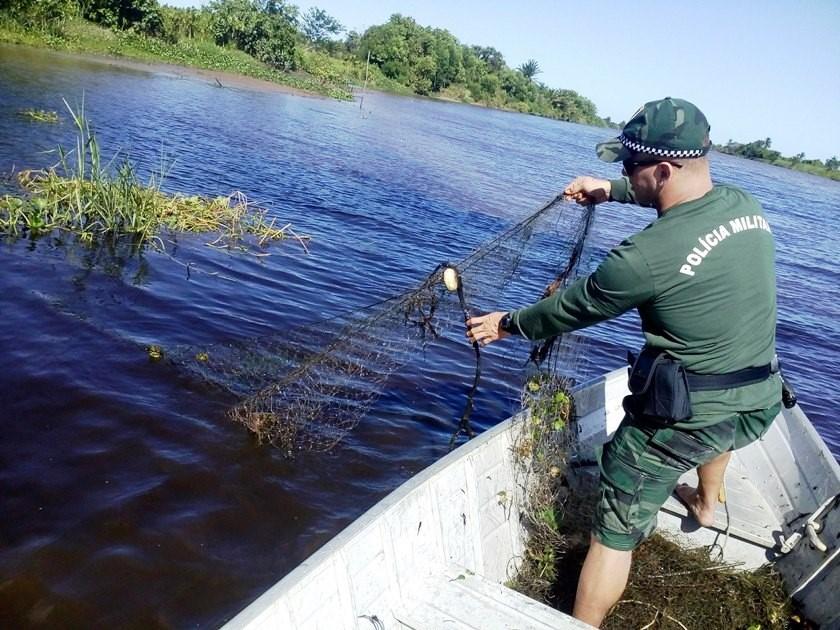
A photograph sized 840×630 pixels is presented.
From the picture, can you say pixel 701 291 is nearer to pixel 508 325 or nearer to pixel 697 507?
pixel 508 325

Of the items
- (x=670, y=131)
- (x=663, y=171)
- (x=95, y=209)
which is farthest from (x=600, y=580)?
(x=95, y=209)

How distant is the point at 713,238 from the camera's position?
2654mm

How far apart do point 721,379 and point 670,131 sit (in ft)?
3.59

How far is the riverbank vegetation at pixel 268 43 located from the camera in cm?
2978

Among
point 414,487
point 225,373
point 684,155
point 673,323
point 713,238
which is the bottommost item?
point 225,373

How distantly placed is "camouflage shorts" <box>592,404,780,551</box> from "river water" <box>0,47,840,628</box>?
214cm

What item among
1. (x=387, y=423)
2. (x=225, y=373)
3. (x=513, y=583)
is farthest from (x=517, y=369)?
(x=513, y=583)

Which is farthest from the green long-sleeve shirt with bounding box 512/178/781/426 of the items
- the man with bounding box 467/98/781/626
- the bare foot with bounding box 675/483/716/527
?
the bare foot with bounding box 675/483/716/527

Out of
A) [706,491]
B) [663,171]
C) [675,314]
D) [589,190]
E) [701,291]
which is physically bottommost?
[706,491]

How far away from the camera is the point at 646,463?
10.0ft

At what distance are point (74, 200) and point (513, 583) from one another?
7.61 meters

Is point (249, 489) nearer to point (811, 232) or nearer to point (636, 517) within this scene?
point (636, 517)

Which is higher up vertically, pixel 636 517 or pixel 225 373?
pixel 636 517

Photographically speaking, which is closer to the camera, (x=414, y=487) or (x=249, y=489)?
(x=414, y=487)
